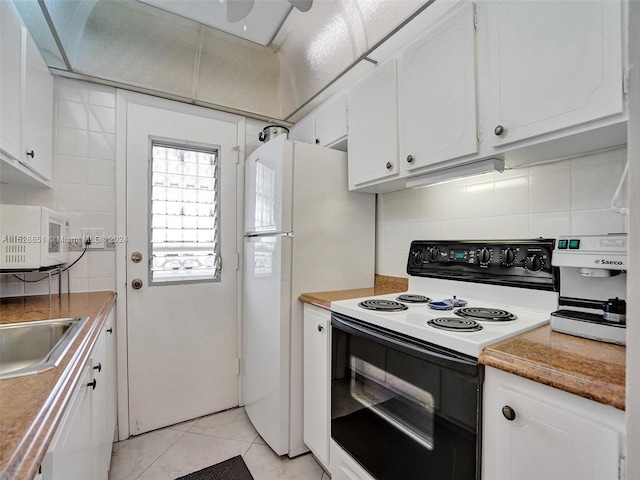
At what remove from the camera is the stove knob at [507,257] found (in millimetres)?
1351

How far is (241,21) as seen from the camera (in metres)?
1.83

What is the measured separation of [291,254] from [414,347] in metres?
0.86

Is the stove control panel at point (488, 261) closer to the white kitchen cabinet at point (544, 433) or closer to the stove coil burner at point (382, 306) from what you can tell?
the stove coil burner at point (382, 306)

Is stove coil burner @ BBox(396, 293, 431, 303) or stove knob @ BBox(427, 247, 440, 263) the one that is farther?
stove knob @ BBox(427, 247, 440, 263)

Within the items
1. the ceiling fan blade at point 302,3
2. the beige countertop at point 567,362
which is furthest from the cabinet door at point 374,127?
the beige countertop at point 567,362

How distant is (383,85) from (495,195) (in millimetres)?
779

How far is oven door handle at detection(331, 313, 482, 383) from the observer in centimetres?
89

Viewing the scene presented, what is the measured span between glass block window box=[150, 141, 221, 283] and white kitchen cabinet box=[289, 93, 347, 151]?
0.72m

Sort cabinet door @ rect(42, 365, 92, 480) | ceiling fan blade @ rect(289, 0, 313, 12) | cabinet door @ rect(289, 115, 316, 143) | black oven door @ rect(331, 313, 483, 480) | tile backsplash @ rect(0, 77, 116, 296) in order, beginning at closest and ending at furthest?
cabinet door @ rect(42, 365, 92, 480), black oven door @ rect(331, 313, 483, 480), ceiling fan blade @ rect(289, 0, 313, 12), tile backsplash @ rect(0, 77, 116, 296), cabinet door @ rect(289, 115, 316, 143)

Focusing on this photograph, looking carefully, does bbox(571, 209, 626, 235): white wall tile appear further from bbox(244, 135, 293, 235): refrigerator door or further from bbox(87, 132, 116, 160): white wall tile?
bbox(87, 132, 116, 160): white wall tile

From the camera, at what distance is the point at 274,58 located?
7.45 ft

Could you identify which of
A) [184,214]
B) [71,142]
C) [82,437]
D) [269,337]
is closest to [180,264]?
[184,214]

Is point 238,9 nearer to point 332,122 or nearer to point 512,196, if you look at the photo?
point 332,122

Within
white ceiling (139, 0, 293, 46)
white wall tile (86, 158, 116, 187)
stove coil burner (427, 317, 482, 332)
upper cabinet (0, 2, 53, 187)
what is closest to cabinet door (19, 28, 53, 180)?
upper cabinet (0, 2, 53, 187)
